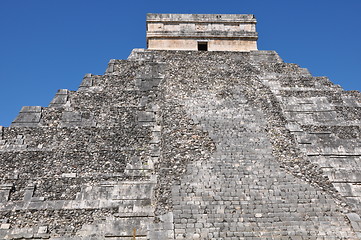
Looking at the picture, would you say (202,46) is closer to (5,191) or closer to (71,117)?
(71,117)

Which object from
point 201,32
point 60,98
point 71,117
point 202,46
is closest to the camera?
A: point 71,117

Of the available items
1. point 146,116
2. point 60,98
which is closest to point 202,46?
point 146,116

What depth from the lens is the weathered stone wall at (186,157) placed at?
319 inches

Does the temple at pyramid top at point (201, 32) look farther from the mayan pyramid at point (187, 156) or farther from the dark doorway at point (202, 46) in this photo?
the mayan pyramid at point (187, 156)

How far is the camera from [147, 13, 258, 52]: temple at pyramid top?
15.3m

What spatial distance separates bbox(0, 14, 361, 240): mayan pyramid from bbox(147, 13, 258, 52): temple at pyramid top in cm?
160

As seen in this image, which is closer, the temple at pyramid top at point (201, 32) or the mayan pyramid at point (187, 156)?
the mayan pyramid at point (187, 156)

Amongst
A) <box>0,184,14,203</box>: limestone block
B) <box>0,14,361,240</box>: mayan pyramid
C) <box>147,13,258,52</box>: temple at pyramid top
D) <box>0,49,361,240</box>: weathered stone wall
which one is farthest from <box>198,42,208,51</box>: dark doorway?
<box>0,184,14,203</box>: limestone block

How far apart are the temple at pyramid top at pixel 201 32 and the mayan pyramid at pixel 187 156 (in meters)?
1.60

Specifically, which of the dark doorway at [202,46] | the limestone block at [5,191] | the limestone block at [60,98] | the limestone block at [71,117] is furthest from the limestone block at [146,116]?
the dark doorway at [202,46]

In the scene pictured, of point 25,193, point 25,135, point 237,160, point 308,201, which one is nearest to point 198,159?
point 237,160

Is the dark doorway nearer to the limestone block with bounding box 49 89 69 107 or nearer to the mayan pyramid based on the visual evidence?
the mayan pyramid

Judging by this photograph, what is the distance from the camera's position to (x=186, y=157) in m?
9.41

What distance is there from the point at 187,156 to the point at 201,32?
297 inches
